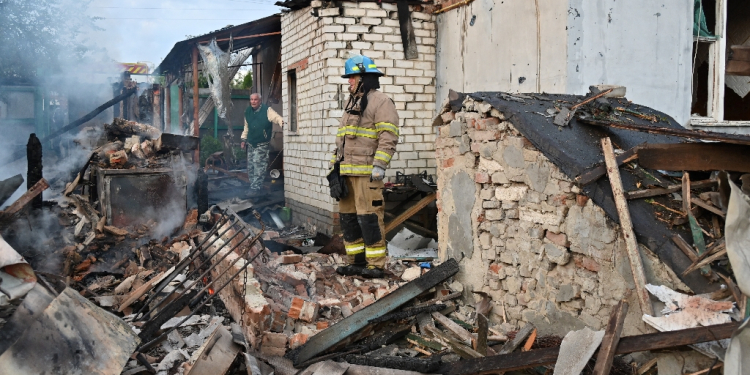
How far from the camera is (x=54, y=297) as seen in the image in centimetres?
269

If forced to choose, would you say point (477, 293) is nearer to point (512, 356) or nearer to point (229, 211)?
point (512, 356)

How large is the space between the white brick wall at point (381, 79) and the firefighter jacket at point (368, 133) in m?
2.40

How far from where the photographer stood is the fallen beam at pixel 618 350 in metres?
2.54

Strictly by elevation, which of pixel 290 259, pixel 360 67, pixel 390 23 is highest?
pixel 390 23

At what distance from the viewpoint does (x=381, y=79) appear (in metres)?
8.24

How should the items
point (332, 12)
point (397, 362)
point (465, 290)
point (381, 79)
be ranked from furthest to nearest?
point (381, 79) → point (332, 12) → point (465, 290) → point (397, 362)

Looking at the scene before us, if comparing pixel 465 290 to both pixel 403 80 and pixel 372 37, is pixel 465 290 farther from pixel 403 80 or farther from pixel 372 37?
pixel 372 37

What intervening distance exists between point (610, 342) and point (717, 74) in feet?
17.4

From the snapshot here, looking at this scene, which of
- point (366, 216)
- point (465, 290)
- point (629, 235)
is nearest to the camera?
point (629, 235)

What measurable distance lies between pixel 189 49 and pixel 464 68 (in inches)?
292

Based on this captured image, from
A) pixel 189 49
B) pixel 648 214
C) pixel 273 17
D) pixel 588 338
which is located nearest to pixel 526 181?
pixel 648 214

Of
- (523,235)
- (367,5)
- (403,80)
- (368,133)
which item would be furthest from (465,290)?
(367,5)

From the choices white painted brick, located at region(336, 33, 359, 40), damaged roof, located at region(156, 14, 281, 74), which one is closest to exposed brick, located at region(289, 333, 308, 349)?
white painted brick, located at region(336, 33, 359, 40)

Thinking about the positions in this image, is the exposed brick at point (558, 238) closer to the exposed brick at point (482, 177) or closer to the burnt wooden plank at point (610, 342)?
the exposed brick at point (482, 177)
